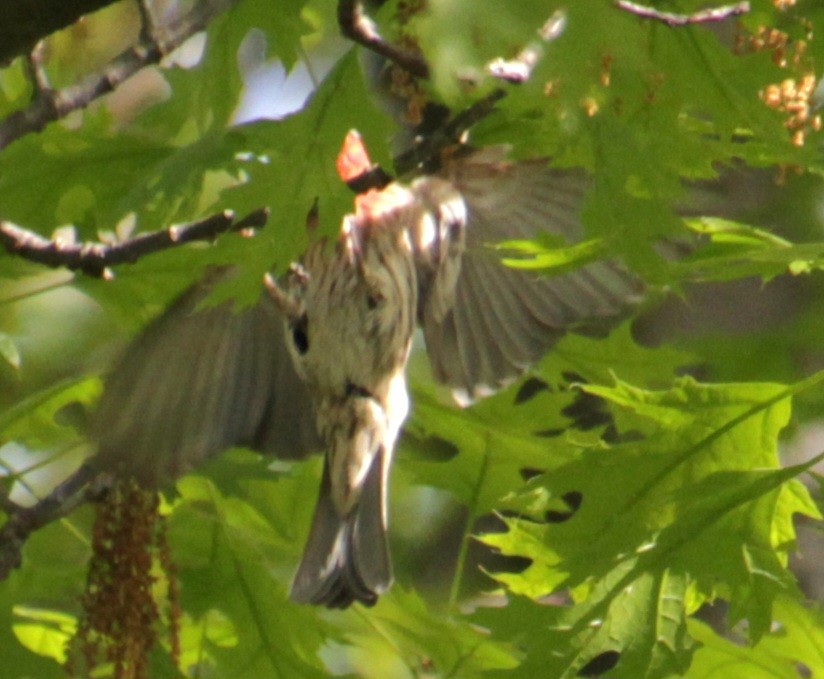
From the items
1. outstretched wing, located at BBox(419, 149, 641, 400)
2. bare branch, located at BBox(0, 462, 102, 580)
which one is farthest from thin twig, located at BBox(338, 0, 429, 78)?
bare branch, located at BBox(0, 462, 102, 580)

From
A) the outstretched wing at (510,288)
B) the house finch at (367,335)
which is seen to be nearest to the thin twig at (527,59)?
the house finch at (367,335)

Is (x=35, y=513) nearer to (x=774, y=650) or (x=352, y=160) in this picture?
(x=352, y=160)

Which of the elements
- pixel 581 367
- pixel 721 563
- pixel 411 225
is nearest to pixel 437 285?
pixel 411 225

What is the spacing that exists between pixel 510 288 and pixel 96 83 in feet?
5.51

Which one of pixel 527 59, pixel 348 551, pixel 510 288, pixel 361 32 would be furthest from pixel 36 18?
pixel 510 288

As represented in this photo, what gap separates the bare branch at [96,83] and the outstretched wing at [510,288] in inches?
45.7

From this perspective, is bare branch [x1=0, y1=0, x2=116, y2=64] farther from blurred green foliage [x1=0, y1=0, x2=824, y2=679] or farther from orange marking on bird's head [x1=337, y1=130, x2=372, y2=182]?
orange marking on bird's head [x1=337, y1=130, x2=372, y2=182]

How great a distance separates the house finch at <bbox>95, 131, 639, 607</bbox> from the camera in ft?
13.3

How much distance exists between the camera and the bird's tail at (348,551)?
387cm

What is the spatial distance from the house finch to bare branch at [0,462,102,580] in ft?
0.63

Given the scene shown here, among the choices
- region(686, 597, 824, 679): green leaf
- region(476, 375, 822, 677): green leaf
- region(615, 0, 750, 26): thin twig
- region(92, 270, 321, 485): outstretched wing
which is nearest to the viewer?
region(615, 0, 750, 26): thin twig

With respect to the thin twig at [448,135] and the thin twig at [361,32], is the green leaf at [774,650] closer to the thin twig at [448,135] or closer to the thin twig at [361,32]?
the thin twig at [448,135]

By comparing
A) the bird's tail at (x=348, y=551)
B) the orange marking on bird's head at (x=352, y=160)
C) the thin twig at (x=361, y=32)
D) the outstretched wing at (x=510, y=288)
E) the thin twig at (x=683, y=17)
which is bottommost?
the bird's tail at (x=348, y=551)

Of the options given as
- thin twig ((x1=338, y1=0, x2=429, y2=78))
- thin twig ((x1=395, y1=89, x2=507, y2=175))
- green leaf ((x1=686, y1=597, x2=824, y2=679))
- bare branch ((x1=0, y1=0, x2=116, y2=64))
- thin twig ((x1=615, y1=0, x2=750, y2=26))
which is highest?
bare branch ((x1=0, y1=0, x2=116, y2=64))
